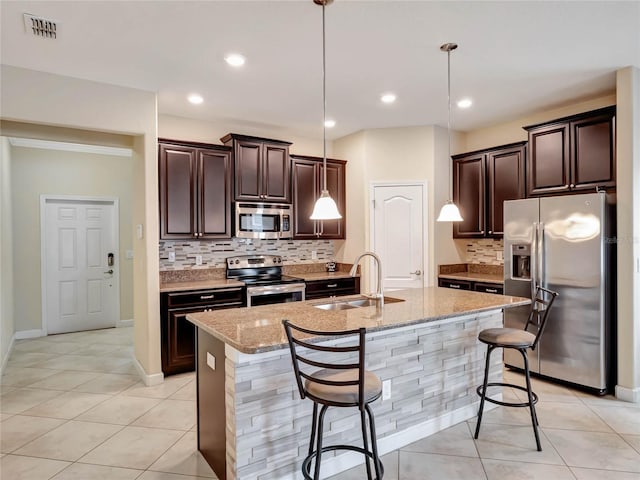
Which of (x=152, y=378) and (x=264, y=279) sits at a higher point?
(x=264, y=279)

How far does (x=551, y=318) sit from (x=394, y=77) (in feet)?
8.67

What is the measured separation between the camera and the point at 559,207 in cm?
361

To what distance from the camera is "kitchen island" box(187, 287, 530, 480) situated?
2.05 m

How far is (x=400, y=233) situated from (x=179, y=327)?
2.86 meters

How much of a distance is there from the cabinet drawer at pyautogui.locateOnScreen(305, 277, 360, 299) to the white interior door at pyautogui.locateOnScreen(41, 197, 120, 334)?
131 inches

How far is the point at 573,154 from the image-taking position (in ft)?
12.2

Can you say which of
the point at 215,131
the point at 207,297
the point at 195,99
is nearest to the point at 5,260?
the point at 207,297

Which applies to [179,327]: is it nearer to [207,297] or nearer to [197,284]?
[207,297]

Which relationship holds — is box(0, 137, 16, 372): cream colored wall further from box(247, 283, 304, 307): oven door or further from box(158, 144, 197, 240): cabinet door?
box(247, 283, 304, 307): oven door

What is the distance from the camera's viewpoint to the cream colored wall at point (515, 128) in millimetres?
3992

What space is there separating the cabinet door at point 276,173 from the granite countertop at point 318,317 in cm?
221

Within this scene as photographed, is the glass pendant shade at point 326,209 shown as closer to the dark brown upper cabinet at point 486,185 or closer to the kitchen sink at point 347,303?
the kitchen sink at point 347,303

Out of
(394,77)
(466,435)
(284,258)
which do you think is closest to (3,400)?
(284,258)

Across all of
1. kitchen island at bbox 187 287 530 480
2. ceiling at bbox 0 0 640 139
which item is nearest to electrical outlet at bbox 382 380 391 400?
kitchen island at bbox 187 287 530 480
